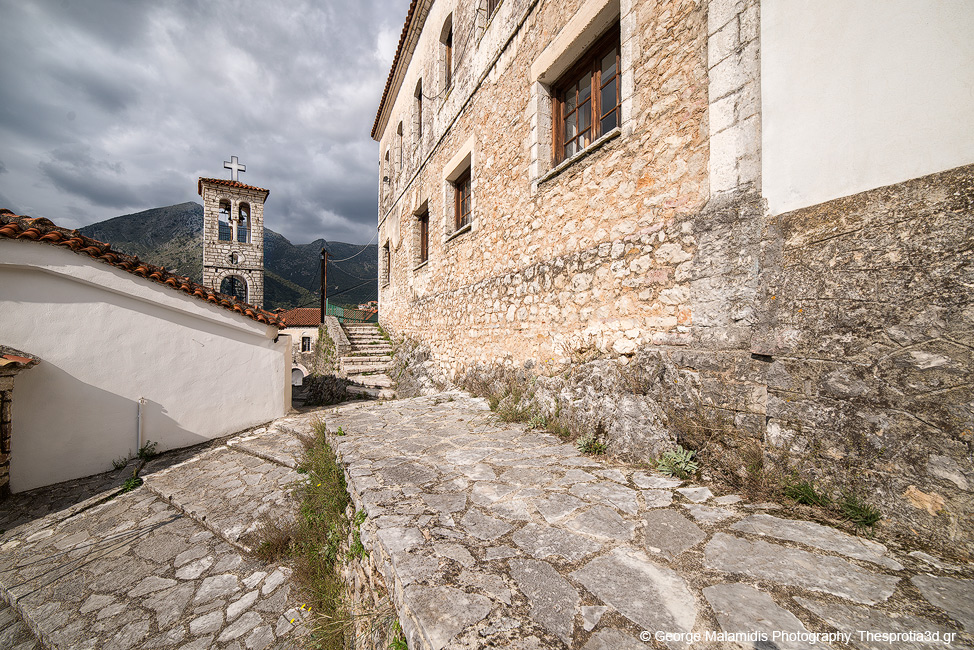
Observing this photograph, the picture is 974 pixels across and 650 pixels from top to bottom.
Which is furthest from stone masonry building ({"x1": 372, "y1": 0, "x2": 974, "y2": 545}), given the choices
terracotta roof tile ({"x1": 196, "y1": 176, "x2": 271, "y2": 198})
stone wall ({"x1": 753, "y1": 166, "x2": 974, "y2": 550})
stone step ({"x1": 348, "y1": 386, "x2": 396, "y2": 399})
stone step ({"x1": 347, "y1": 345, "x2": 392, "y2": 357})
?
terracotta roof tile ({"x1": 196, "y1": 176, "x2": 271, "y2": 198})

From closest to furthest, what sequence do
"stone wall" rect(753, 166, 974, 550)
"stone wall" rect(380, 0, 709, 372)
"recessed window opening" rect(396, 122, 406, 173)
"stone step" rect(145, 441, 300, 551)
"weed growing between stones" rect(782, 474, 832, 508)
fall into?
"stone wall" rect(753, 166, 974, 550) → "weed growing between stones" rect(782, 474, 832, 508) → "stone wall" rect(380, 0, 709, 372) → "stone step" rect(145, 441, 300, 551) → "recessed window opening" rect(396, 122, 406, 173)

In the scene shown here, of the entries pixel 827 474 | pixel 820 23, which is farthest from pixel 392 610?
pixel 820 23

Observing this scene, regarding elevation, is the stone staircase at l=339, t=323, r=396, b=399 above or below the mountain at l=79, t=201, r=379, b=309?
below

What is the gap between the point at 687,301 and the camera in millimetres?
2672

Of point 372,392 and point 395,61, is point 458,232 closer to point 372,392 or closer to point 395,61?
point 372,392

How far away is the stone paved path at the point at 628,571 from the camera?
1.14 meters

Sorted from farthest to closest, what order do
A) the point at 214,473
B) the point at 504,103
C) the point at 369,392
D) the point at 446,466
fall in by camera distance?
1. the point at 369,392
2. the point at 504,103
3. the point at 214,473
4. the point at 446,466

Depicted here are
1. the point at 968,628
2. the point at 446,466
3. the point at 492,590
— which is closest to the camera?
the point at 968,628

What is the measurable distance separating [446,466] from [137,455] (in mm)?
4642

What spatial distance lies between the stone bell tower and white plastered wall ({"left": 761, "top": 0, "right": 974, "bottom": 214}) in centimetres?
2217

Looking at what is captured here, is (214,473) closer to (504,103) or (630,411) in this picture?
(630,411)

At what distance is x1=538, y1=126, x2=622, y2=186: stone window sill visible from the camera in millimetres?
3305

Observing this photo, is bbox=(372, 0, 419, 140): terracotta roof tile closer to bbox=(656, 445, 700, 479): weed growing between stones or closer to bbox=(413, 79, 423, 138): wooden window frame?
bbox=(413, 79, 423, 138): wooden window frame

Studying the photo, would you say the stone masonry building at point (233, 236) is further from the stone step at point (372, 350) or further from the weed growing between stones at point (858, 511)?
the weed growing between stones at point (858, 511)
